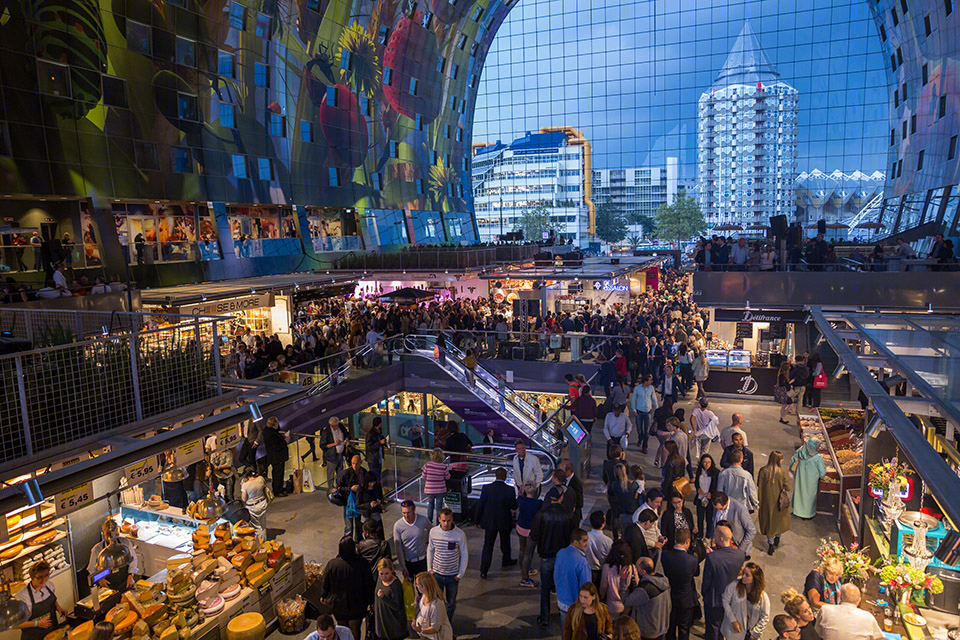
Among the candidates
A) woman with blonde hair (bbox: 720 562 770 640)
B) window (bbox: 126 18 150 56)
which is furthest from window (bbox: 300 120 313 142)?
woman with blonde hair (bbox: 720 562 770 640)

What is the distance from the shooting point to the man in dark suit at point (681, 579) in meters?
5.70

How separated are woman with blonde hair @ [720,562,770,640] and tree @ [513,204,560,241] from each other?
60980mm

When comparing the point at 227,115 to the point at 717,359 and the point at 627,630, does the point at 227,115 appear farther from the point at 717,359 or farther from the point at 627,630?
the point at 627,630

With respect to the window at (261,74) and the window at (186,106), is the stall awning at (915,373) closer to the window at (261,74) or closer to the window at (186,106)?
the window at (186,106)

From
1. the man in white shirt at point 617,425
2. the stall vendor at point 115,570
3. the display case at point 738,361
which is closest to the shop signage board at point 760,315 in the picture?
the display case at point 738,361

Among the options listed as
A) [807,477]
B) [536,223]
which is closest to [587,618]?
[807,477]

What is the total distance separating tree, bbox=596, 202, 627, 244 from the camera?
204 ft

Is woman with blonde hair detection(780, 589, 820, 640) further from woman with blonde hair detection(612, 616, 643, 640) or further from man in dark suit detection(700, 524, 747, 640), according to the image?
woman with blonde hair detection(612, 616, 643, 640)

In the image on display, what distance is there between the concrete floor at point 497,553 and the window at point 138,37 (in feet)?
53.8

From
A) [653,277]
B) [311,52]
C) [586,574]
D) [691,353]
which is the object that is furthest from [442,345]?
[653,277]

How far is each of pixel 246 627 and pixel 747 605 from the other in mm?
4820

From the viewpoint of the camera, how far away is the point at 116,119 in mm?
19359

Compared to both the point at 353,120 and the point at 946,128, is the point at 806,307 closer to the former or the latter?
the point at 946,128

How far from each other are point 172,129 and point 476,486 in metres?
18.1
